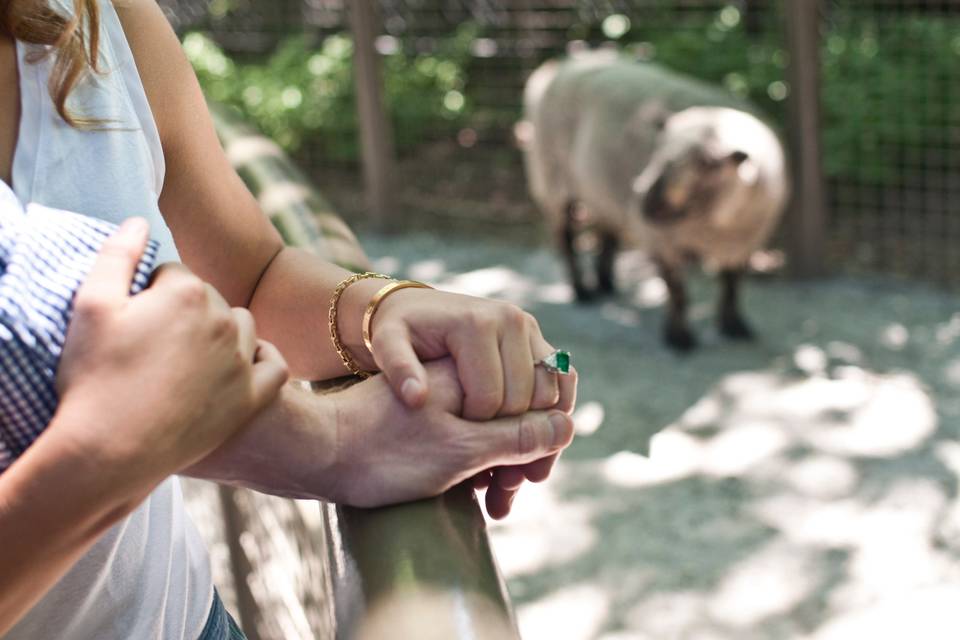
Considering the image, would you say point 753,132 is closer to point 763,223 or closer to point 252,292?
point 763,223

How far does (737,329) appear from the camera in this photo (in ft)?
15.4

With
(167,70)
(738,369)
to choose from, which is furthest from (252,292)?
(738,369)

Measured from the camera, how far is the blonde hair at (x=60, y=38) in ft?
2.93

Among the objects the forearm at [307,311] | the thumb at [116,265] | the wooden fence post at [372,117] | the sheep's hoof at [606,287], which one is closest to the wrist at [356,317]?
the forearm at [307,311]

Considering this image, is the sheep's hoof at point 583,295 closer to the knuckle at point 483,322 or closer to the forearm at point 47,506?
the knuckle at point 483,322

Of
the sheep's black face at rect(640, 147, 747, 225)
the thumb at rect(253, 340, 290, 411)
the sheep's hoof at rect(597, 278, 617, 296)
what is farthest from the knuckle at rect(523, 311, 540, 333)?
the sheep's hoof at rect(597, 278, 617, 296)

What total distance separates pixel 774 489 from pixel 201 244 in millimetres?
2719

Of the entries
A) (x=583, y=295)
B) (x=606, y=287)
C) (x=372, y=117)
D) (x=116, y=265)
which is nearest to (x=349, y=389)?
(x=116, y=265)

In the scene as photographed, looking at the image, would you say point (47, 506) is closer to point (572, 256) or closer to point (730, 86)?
point (572, 256)

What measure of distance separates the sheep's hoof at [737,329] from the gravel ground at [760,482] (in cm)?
7

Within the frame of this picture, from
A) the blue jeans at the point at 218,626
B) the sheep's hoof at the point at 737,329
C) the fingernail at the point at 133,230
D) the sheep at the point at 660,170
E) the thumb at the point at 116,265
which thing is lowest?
the sheep's hoof at the point at 737,329

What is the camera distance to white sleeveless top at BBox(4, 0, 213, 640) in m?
0.87

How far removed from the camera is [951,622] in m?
2.84

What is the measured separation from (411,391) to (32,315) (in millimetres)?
315
